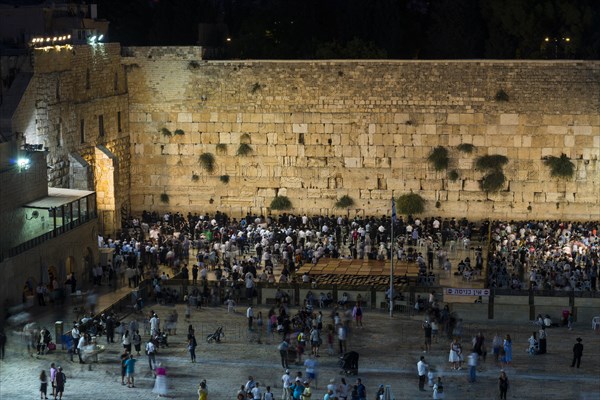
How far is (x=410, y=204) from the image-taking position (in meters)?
46.2

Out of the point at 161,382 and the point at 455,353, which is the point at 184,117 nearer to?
the point at 455,353

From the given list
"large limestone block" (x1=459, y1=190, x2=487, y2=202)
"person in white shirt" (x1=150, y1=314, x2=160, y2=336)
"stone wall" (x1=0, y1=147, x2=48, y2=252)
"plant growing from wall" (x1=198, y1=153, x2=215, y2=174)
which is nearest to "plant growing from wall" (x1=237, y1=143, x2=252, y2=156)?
"plant growing from wall" (x1=198, y1=153, x2=215, y2=174)

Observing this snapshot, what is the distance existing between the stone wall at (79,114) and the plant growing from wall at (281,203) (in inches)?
212

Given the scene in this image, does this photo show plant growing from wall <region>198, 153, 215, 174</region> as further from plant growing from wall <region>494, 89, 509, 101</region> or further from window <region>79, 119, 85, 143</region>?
plant growing from wall <region>494, 89, 509, 101</region>

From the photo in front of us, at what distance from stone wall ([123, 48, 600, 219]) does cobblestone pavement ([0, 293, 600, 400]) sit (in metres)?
13.6

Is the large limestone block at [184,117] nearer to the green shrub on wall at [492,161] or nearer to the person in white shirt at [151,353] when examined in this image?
the green shrub on wall at [492,161]

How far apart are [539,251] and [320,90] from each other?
35.3 ft

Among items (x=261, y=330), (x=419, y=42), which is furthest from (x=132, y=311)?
(x=419, y=42)

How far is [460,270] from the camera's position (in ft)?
127

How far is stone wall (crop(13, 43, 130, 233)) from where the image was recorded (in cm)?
4025

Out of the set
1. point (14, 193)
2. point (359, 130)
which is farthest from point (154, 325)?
point (359, 130)

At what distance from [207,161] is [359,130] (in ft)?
18.6

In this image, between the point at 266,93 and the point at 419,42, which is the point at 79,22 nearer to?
the point at 266,93

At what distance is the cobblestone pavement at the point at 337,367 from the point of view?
27984 millimetres
